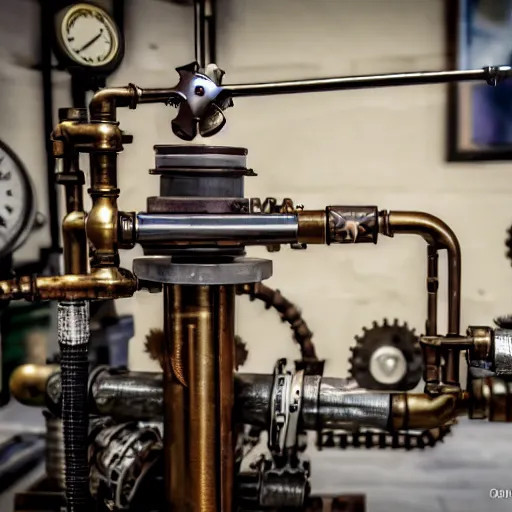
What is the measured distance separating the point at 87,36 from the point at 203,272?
2.66ft

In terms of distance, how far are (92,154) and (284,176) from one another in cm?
64

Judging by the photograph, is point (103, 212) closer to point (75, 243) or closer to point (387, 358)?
point (75, 243)

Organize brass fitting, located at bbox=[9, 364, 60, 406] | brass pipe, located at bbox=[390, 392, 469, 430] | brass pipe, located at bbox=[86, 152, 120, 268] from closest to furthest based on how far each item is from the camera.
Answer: brass pipe, located at bbox=[86, 152, 120, 268] < brass pipe, located at bbox=[390, 392, 469, 430] < brass fitting, located at bbox=[9, 364, 60, 406]

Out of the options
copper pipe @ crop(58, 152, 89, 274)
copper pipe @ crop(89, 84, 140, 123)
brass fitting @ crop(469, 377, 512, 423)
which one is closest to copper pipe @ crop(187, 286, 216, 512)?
copper pipe @ crop(58, 152, 89, 274)

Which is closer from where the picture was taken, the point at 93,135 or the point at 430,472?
the point at 93,135

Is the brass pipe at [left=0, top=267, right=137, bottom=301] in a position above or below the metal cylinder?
below

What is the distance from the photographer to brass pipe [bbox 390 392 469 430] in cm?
113

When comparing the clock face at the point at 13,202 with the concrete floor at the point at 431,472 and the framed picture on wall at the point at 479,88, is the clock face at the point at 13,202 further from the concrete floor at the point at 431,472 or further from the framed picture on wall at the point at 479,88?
the framed picture on wall at the point at 479,88

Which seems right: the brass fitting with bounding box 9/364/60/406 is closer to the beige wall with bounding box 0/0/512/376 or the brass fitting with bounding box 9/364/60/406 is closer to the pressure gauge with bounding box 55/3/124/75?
the beige wall with bounding box 0/0/512/376

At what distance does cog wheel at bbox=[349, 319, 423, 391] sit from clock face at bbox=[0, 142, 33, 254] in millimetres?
861

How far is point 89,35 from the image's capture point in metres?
1.57

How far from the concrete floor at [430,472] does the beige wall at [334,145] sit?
9.1 inches

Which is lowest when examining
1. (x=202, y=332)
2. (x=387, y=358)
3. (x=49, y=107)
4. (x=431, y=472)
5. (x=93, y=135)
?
(x=431, y=472)

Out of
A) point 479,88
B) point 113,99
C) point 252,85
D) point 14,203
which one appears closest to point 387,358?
point 479,88
